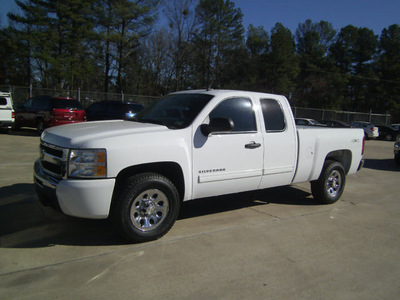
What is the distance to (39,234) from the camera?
13.4 feet

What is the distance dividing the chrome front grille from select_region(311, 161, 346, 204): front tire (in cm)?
432

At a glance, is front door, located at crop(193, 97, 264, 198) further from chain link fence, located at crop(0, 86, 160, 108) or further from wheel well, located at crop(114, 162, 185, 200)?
chain link fence, located at crop(0, 86, 160, 108)

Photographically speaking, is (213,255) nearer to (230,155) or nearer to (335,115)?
(230,155)

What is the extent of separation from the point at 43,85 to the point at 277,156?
114ft

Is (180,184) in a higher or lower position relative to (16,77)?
lower

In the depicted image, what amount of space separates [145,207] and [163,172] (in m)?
0.52

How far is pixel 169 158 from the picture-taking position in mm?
3924

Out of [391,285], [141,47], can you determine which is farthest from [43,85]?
[391,285]

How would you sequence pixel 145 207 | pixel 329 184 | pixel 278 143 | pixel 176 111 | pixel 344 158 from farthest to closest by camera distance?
pixel 344 158, pixel 329 184, pixel 278 143, pixel 176 111, pixel 145 207

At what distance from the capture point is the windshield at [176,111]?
172 inches

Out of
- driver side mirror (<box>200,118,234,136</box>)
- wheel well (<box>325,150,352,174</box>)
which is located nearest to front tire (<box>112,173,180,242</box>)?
driver side mirror (<box>200,118,234,136</box>)

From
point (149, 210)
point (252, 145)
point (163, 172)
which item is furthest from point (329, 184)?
point (149, 210)

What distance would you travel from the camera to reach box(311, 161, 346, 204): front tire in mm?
5852

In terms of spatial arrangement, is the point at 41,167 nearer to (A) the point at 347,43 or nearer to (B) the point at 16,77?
(B) the point at 16,77
